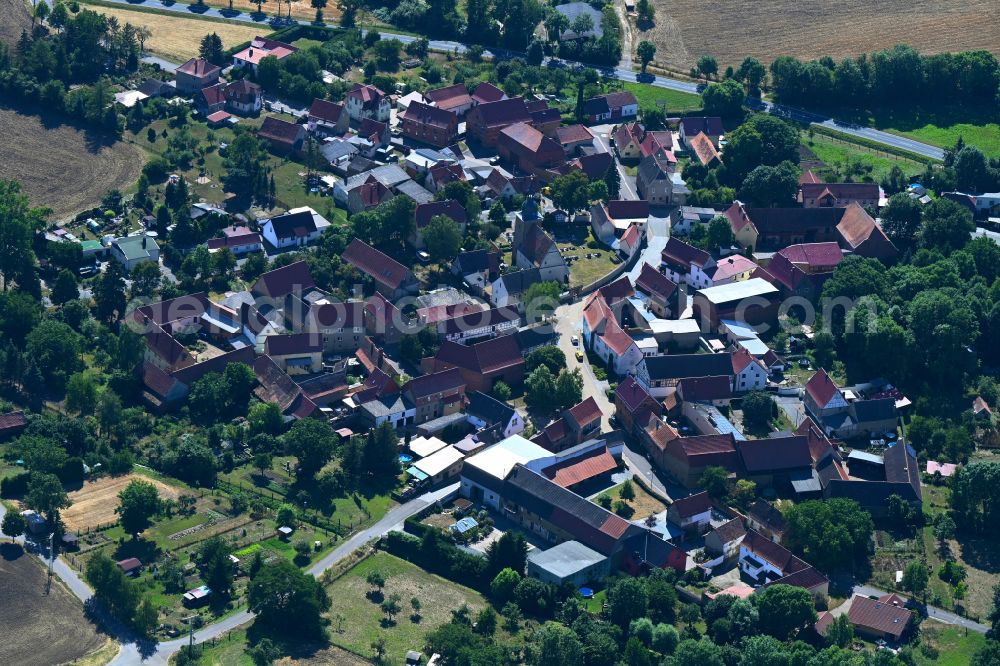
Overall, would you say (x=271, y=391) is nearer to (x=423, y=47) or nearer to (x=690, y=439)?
(x=690, y=439)

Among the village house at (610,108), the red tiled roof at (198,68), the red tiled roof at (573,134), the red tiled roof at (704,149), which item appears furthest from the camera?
the village house at (610,108)

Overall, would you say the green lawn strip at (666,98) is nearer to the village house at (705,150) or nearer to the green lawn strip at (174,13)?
the village house at (705,150)

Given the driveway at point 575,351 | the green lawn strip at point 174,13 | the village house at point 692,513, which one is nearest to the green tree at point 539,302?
the driveway at point 575,351

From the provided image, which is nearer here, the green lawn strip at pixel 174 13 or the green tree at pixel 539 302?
the green tree at pixel 539 302

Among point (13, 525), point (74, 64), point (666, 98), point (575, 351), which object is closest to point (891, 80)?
point (666, 98)

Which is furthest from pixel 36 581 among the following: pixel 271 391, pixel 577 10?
pixel 577 10

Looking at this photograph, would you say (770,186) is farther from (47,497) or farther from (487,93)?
(47,497)
